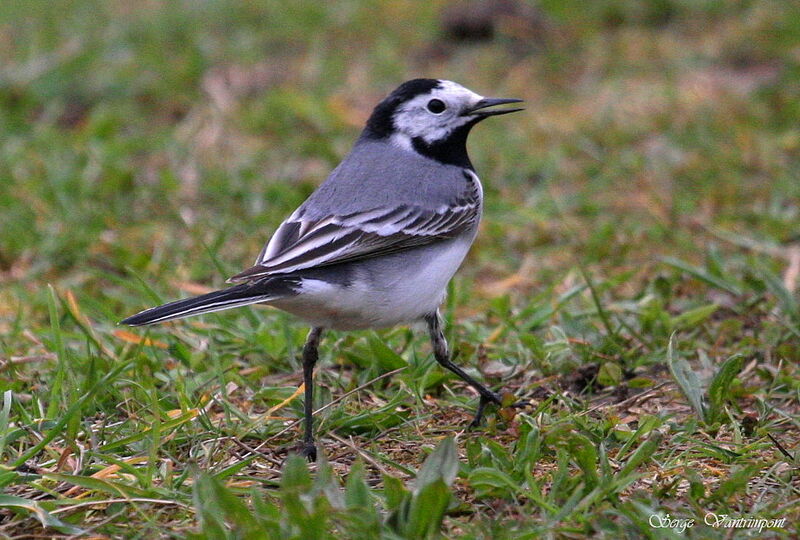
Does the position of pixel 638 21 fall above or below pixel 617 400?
above

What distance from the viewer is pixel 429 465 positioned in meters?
3.50

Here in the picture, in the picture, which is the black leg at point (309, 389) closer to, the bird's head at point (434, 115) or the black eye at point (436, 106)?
the bird's head at point (434, 115)

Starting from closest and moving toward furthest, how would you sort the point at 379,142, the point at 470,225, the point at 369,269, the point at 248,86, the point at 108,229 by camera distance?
1. the point at 369,269
2. the point at 470,225
3. the point at 379,142
4. the point at 108,229
5. the point at 248,86

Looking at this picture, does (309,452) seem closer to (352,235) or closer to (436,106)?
(352,235)

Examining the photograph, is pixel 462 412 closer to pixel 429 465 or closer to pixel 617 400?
pixel 617 400

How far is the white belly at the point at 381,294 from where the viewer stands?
419cm

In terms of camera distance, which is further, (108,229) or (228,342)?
(108,229)

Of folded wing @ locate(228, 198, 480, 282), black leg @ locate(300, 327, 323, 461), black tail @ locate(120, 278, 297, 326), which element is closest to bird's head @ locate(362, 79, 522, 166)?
folded wing @ locate(228, 198, 480, 282)

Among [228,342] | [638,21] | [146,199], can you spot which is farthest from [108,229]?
[638,21]

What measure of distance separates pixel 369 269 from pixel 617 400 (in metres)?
1.27

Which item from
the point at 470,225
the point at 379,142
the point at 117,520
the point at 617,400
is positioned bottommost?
the point at 617,400

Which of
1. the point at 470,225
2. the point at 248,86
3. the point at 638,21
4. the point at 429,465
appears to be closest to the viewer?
the point at 429,465
